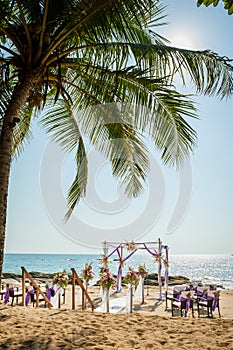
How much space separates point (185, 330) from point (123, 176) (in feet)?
10.8

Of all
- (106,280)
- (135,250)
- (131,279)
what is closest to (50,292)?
(106,280)

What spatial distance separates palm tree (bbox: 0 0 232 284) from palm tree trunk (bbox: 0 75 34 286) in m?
0.01

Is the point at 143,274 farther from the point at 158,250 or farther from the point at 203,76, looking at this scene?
the point at 203,76

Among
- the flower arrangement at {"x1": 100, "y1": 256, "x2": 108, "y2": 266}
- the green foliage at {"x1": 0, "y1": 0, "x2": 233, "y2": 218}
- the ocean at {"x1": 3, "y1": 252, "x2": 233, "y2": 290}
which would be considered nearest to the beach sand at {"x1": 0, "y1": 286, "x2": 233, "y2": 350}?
the green foliage at {"x1": 0, "y1": 0, "x2": 233, "y2": 218}

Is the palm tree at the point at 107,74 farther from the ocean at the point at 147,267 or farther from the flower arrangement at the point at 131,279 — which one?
the ocean at the point at 147,267

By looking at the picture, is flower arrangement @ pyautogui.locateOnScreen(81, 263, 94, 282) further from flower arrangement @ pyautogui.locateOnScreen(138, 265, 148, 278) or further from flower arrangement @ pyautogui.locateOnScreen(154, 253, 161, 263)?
flower arrangement @ pyautogui.locateOnScreen(154, 253, 161, 263)

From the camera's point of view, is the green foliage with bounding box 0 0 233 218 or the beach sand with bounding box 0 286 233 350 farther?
the green foliage with bounding box 0 0 233 218

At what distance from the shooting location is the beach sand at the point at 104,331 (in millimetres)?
3861

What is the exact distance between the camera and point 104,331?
4.43 meters

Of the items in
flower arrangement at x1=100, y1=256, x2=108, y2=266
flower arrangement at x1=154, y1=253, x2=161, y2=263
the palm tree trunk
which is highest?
the palm tree trunk

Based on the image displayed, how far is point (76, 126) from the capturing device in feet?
24.6

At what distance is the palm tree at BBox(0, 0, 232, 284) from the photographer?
4.64m

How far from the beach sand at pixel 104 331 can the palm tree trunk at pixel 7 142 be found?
3.05 ft

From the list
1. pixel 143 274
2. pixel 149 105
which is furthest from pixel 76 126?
pixel 143 274
